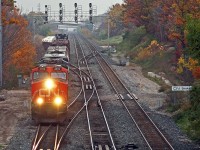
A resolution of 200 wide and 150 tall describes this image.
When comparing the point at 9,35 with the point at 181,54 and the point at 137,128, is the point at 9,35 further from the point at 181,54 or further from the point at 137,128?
the point at 137,128

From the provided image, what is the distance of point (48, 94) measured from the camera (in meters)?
26.9

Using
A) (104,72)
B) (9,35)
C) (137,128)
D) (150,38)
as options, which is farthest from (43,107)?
(150,38)

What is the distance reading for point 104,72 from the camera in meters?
52.2

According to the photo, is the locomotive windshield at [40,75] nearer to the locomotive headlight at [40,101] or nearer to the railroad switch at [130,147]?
the locomotive headlight at [40,101]

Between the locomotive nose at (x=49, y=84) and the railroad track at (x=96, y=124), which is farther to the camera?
the locomotive nose at (x=49, y=84)

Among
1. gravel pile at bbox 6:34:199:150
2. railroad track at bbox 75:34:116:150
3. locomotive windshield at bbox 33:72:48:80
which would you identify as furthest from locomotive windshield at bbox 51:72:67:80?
railroad track at bbox 75:34:116:150

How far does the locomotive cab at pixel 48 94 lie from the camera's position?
2677 centimetres

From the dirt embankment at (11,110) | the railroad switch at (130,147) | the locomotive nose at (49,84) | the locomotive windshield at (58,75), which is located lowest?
the dirt embankment at (11,110)

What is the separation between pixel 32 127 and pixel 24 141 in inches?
130

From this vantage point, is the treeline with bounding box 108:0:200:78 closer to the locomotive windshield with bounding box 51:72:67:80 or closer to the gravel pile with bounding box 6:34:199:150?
the gravel pile with bounding box 6:34:199:150

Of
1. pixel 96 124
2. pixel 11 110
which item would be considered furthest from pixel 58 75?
pixel 11 110

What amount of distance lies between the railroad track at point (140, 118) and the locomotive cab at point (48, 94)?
4.18 meters

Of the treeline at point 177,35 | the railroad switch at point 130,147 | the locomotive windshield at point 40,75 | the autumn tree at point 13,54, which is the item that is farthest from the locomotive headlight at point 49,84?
the autumn tree at point 13,54

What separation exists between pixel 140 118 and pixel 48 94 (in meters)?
5.68
